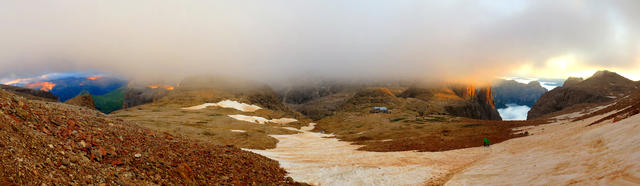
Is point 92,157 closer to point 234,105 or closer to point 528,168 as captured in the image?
point 528,168

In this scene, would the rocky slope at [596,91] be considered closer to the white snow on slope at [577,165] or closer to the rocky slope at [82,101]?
the white snow on slope at [577,165]

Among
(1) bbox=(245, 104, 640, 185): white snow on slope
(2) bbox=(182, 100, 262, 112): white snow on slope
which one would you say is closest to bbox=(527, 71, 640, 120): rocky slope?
(2) bbox=(182, 100, 262, 112): white snow on slope

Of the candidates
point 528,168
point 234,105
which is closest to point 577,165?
point 528,168

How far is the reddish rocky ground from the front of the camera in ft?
25.9

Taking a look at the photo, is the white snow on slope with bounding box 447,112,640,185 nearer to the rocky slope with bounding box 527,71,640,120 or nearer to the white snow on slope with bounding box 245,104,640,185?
the white snow on slope with bounding box 245,104,640,185

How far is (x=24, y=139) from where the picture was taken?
29.4ft

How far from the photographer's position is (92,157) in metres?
10.5

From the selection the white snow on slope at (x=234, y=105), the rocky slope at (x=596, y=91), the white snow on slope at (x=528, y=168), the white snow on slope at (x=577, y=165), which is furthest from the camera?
the rocky slope at (x=596, y=91)

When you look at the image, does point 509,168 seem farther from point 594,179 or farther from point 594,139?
point 594,179

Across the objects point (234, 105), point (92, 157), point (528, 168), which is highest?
point (92, 157)

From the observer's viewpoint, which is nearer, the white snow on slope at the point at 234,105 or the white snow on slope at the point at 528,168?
the white snow on slope at the point at 528,168

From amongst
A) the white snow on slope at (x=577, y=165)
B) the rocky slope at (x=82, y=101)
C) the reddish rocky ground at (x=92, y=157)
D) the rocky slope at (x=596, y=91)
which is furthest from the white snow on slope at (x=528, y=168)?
the rocky slope at (x=596, y=91)

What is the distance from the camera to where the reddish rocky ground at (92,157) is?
789cm

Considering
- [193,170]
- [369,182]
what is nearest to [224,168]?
[193,170]
